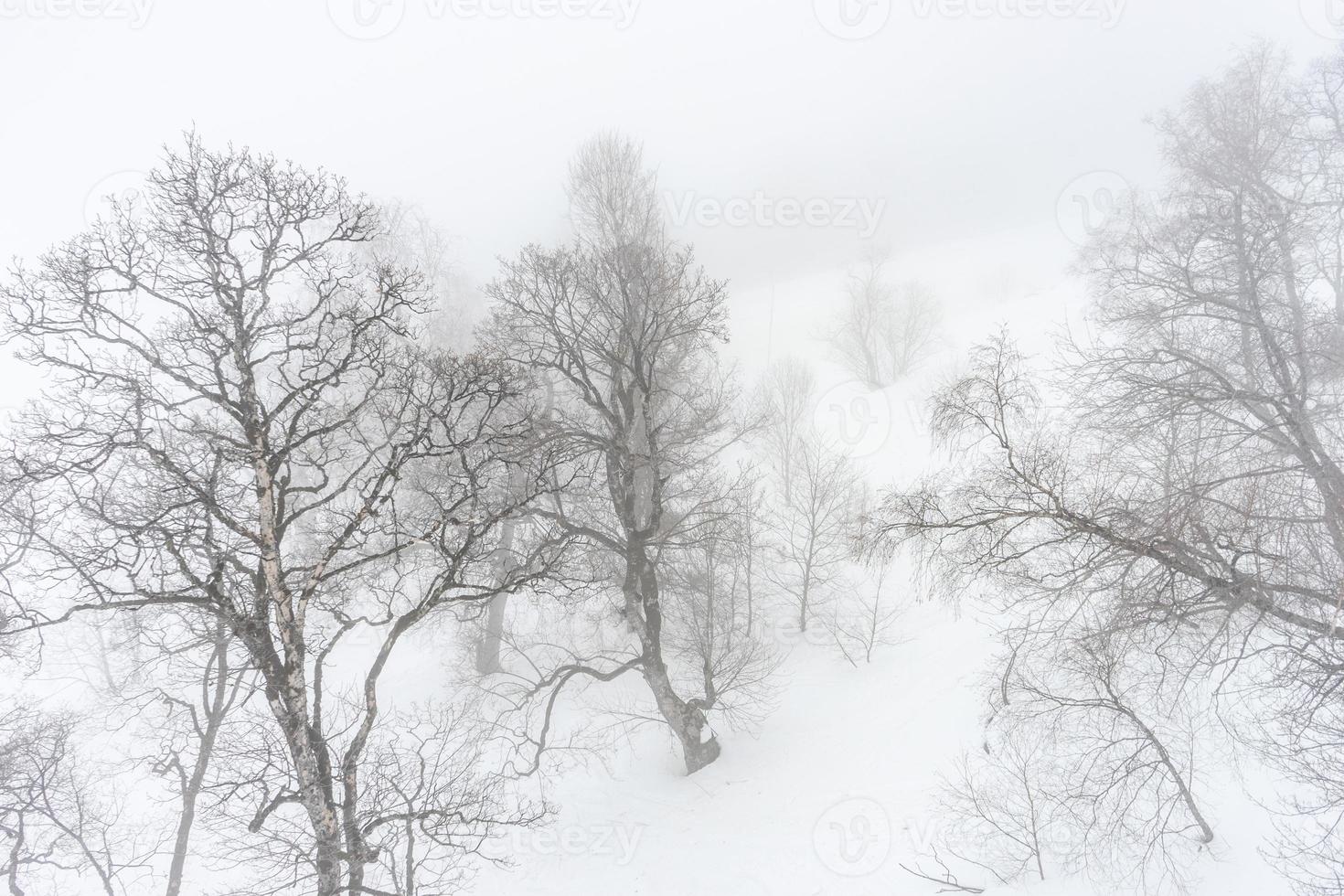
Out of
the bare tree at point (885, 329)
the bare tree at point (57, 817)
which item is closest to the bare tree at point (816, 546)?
the bare tree at point (57, 817)

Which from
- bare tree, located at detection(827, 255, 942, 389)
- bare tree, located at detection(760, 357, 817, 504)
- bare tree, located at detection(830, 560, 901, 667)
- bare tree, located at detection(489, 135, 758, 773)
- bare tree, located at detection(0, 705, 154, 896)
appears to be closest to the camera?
bare tree, located at detection(0, 705, 154, 896)

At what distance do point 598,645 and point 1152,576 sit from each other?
12.3m

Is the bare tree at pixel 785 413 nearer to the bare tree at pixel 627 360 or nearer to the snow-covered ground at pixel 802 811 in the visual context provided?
the snow-covered ground at pixel 802 811

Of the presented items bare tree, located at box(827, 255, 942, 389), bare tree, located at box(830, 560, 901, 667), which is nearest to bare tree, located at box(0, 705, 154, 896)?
bare tree, located at box(830, 560, 901, 667)

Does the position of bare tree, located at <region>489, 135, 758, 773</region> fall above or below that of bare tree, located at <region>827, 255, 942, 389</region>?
below

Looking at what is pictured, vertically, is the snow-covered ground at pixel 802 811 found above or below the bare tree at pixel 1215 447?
below

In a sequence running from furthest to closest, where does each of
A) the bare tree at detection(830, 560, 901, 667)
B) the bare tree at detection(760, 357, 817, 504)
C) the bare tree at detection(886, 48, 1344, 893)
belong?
the bare tree at detection(760, 357, 817, 504), the bare tree at detection(830, 560, 901, 667), the bare tree at detection(886, 48, 1344, 893)

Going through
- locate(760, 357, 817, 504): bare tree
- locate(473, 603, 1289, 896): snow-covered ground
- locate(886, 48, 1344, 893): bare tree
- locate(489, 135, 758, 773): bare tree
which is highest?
locate(760, 357, 817, 504): bare tree

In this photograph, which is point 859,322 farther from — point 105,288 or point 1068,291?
point 105,288

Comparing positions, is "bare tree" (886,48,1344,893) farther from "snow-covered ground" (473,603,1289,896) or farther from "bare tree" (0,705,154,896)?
"bare tree" (0,705,154,896)

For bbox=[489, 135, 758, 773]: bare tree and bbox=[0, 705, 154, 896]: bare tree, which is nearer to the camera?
bbox=[0, 705, 154, 896]: bare tree

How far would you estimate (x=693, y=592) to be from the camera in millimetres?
13312

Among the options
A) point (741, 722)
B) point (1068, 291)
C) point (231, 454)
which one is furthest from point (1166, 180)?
point (1068, 291)

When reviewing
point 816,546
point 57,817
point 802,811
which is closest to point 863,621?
point 816,546
